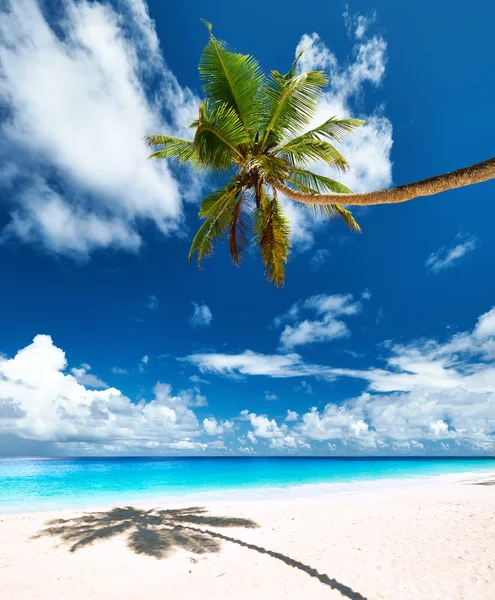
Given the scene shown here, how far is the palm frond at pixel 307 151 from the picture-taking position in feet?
25.8

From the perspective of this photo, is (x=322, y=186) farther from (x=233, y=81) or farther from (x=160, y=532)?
(x=160, y=532)

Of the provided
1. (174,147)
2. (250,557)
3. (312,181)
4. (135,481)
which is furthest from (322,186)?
(135,481)

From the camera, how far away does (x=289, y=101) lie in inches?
299

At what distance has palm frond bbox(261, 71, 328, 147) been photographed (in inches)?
290

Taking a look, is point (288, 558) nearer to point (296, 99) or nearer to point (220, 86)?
point (296, 99)

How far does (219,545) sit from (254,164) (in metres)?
7.79

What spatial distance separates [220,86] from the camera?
25.4 feet

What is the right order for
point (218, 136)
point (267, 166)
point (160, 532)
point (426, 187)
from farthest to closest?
point (160, 532), point (218, 136), point (267, 166), point (426, 187)

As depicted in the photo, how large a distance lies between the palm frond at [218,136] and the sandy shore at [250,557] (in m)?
7.51

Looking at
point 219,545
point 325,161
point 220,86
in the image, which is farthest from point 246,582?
point 220,86

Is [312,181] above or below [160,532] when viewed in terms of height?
above

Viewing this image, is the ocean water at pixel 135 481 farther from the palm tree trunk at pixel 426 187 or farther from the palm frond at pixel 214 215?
the palm tree trunk at pixel 426 187

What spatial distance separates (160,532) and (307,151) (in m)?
9.34

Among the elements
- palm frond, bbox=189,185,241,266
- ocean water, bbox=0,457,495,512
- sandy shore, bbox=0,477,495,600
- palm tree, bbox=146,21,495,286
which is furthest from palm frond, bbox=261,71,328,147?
ocean water, bbox=0,457,495,512
